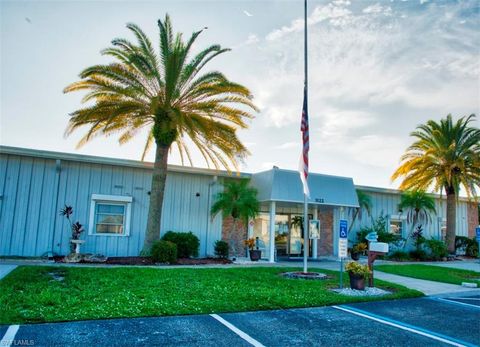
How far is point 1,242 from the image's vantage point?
557 inches

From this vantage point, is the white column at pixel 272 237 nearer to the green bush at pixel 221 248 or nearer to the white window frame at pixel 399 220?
the green bush at pixel 221 248

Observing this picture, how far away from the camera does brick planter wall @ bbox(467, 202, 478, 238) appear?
26891 millimetres

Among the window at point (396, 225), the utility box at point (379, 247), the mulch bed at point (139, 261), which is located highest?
the window at point (396, 225)

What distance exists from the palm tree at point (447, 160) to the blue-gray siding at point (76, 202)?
1225cm

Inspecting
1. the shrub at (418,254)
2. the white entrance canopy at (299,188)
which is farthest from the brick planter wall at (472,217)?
the white entrance canopy at (299,188)

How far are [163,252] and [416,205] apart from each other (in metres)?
15.1

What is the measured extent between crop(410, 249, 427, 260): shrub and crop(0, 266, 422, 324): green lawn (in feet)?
36.5

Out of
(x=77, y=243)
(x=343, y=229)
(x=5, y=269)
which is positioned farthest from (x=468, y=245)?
(x=5, y=269)

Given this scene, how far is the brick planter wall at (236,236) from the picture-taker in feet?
58.9

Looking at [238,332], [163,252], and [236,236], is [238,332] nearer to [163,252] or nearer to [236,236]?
[163,252]

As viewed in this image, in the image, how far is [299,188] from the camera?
57.1 feet

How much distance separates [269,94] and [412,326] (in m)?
10.7

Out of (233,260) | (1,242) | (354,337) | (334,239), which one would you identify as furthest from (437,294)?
(1,242)

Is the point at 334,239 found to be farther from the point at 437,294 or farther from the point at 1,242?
the point at 1,242
